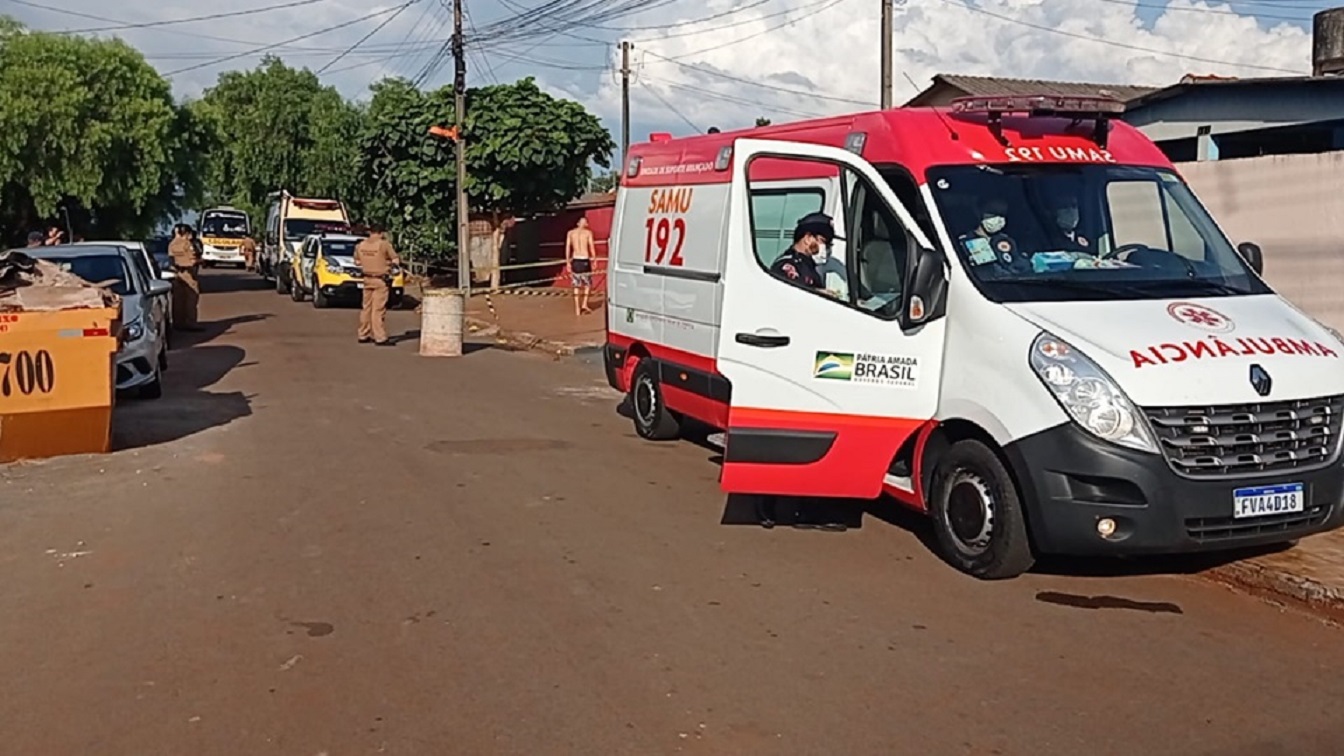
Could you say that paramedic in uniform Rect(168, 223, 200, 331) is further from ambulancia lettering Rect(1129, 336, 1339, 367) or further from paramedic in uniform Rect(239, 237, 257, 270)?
paramedic in uniform Rect(239, 237, 257, 270)

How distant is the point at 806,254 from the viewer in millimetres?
8031

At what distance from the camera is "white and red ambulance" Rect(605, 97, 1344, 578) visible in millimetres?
6469

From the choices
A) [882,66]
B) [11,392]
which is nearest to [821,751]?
[11,392]

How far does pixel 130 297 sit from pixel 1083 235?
35.2 ft

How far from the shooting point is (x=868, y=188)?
7875mm

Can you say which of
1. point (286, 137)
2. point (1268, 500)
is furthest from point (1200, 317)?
point (286, 137)

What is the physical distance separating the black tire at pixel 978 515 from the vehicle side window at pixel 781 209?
2032 mm

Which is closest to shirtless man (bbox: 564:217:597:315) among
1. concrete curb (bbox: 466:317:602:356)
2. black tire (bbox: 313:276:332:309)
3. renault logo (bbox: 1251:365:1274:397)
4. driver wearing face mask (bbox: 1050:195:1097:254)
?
concrete curb (bbox: 466:317:602:356)

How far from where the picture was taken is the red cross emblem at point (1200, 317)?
6755 millimetres

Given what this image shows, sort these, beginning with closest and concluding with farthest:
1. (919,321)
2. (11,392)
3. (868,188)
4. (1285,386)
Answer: (1285,386) → (919,321) → (868,188) → (11,392)

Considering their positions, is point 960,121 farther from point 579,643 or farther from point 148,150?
point 148,150

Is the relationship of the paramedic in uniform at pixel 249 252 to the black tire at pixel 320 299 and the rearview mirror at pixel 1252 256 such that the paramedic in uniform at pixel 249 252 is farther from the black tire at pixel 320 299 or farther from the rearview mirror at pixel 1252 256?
the rearview mirror at pixel 1252 256

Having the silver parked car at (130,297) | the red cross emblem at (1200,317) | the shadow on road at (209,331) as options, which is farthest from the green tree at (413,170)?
the red cross emblem at (1200,317)

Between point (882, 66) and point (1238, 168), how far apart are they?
10.0m
